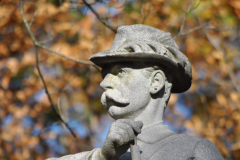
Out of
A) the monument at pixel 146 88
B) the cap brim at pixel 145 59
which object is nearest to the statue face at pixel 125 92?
the monument at pixel 146 88

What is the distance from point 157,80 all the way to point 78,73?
6.05m

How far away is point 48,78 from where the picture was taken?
941 centimetres

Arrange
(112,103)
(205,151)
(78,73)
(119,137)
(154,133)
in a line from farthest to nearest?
1. (78,73)
2. (112,103)
3. (154,133)
4. (205,151)
5. (119,137)

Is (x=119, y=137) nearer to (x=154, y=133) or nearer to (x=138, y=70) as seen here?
(x=154, y=133)

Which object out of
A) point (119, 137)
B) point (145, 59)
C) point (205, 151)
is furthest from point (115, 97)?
point (205, 151)

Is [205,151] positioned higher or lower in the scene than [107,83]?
lower

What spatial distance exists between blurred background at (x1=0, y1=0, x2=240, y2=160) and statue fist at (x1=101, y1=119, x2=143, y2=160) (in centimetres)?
514

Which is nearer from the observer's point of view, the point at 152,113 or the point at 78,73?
the point at 152,113

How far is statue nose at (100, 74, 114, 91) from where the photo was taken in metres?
3.44

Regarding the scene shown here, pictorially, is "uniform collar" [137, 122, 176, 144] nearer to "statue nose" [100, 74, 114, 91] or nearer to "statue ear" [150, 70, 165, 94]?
"statue ear" [150, 70, 165, 94]

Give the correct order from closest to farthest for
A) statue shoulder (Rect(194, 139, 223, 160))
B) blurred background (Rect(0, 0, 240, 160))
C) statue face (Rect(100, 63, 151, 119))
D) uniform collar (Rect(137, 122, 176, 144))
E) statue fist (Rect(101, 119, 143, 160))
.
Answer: statue fist (Rect(101, 119, 143, 160)) < statue shoulder (Rect(194, 139, 223, 160)) < uniform collar (Rect(137, 122, 176, 144)) < statue face (Rect(100, 63, 151, 119)) < blurred background (Rect(0, 0, 240, 160))

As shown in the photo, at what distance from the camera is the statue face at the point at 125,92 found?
3338 mm

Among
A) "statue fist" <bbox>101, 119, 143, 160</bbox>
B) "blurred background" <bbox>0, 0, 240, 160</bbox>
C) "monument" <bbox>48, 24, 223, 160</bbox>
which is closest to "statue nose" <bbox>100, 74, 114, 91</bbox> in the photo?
"monument" <bbox>48, 24, 223, 160</bbox>

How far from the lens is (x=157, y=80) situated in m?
3.48
